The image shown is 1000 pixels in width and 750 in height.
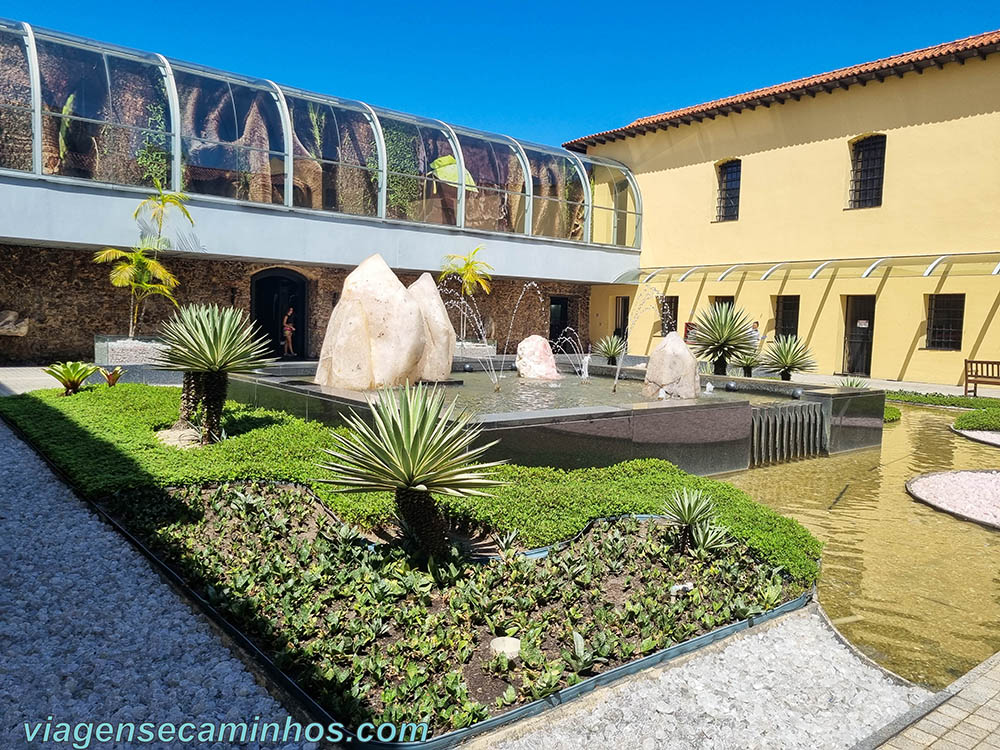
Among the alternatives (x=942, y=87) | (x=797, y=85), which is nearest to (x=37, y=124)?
(x=797, y=85)

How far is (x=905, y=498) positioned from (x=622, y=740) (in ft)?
21.0

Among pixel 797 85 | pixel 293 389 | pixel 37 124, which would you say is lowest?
pixel 293 389

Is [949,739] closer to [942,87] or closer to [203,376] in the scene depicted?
[203,376]

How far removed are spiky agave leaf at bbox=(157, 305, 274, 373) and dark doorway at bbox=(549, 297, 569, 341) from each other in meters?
21.6

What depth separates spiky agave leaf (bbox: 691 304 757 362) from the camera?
588 inches

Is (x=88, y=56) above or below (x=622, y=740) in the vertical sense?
above

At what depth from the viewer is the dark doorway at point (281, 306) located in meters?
22.9

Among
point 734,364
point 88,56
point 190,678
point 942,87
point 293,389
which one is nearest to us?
point 190,678

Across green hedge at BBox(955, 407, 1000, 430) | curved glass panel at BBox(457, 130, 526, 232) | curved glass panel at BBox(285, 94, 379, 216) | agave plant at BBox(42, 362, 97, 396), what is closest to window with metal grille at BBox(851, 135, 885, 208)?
curved glass panel at BBox(457, 130, 526, 232)

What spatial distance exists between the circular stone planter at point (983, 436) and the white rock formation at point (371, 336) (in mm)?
9332

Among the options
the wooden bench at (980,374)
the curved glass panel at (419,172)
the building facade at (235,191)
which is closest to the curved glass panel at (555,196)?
the building facade at (235,191)

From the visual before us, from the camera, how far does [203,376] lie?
8695mm

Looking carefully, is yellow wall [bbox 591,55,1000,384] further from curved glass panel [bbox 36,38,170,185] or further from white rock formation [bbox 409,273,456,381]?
curved glass panel [bbox 36,38,170,185]

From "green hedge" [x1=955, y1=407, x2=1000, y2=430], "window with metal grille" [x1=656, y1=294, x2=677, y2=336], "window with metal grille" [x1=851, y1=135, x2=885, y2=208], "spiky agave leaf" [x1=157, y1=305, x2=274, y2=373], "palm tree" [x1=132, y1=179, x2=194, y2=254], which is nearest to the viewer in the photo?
"spiky agave leaf" [x1=157, y1=305, x2=274, y2=373]
